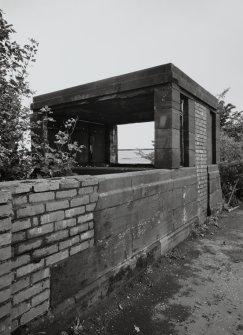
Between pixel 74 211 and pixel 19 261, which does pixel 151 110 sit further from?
pixel 19 261

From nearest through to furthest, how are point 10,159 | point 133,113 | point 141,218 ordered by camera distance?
point 10,159
point 141,218
point 133,113

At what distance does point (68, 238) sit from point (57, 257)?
216 millimetres

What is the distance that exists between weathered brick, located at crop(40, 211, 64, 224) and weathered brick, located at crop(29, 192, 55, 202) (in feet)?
0.51

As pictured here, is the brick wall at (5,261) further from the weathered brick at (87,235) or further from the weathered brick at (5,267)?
the weathered brick at (87,235)

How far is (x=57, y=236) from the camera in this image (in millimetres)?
2453

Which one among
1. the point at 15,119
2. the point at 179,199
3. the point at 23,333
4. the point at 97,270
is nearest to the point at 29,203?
the point at 23,333

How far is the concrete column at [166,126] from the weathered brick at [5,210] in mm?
3488

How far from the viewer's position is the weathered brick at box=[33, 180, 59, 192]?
222cm

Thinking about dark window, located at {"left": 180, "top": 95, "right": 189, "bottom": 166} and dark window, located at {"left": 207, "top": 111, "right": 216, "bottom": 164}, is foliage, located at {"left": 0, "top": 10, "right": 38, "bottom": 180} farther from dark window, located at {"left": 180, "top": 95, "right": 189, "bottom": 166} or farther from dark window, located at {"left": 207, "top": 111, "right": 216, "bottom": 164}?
dark window, located at {"left": 207, "top": 111, "right": 216, "bottom": 164}

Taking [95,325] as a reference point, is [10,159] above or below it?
above

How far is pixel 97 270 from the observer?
2975 mm

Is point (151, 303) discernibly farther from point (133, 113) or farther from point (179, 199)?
point (133, 113)

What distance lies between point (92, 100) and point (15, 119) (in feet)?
9.40

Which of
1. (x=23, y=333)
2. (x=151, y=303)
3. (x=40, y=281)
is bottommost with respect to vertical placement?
(x=151, y=303)
